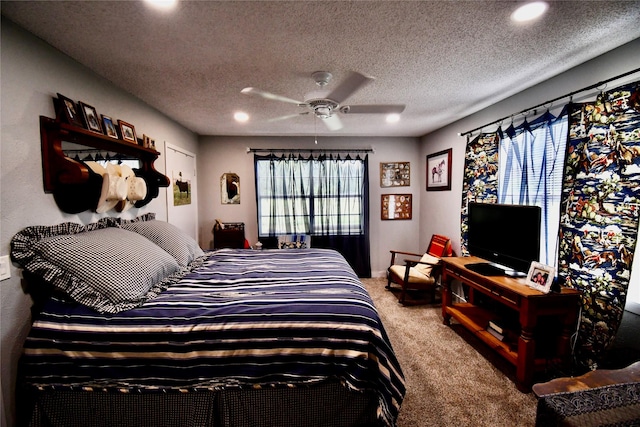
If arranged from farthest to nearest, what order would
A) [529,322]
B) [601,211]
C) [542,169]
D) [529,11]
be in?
[542,169], [529,322], [601,211], [529,11]

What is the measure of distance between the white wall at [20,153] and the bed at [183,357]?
0.08 meters

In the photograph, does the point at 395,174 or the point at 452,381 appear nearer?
the point at 452,381

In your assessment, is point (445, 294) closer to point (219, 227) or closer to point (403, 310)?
point (403, 310)

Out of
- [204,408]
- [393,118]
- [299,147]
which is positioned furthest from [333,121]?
[204,408]

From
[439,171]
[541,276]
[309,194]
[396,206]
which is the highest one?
[439,171]

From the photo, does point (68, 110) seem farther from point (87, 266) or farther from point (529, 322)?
point (529, 322)

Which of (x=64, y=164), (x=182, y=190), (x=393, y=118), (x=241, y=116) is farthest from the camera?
(x=182, y=190)

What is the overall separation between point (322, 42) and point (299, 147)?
2869 mm

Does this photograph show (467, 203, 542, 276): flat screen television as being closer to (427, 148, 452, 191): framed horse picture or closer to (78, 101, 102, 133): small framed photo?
(427, 148, 452, 191): framed horse picture

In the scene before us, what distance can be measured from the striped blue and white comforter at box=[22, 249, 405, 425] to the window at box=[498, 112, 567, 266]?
1888 mm

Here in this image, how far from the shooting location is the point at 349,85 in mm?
1937

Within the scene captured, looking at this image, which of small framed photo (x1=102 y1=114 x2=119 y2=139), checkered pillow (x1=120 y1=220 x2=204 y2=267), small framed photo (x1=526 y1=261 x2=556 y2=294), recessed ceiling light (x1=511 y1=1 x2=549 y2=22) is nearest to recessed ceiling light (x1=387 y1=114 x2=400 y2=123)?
recessed ceiling light (x1=511 y1=1 x2=549 y2=22)

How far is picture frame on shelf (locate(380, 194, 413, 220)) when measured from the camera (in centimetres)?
479

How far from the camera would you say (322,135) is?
14.9 feet
